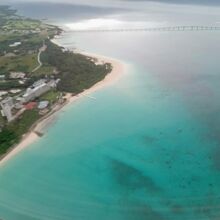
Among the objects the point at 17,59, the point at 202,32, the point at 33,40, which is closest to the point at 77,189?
the point at 17,59

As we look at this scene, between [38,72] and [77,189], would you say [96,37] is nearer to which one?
[38,72]

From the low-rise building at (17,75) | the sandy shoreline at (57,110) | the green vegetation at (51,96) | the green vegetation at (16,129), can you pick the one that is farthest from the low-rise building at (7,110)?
the low-rise building at (17,75)

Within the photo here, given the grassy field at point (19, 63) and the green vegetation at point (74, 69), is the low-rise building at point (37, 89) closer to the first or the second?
the green vegetation at point (74, 69)

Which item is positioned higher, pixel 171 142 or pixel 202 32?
pixel 202 32

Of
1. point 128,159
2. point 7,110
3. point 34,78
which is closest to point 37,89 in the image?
point 34,78

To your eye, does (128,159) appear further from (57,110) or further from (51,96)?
(51,96)
